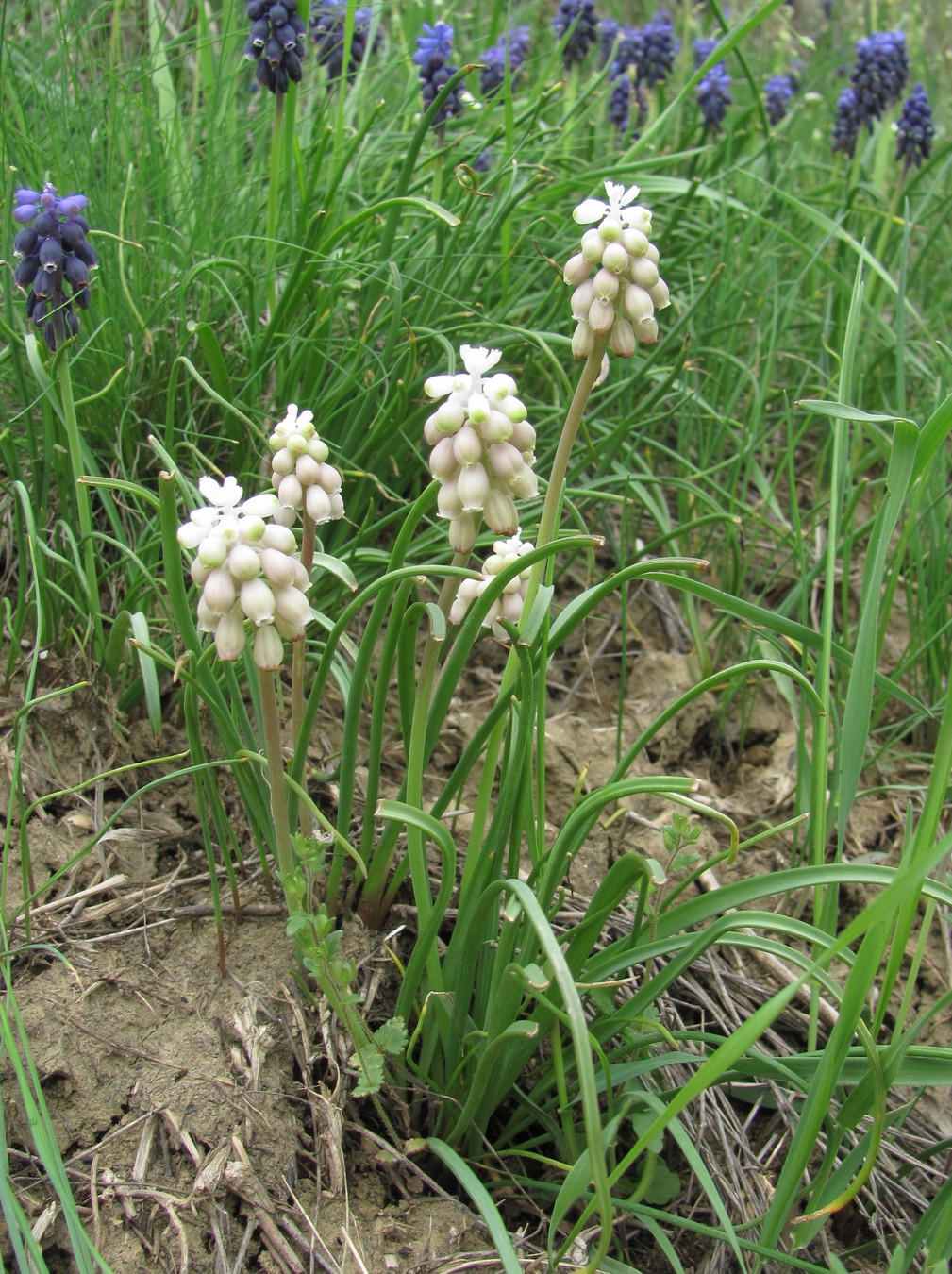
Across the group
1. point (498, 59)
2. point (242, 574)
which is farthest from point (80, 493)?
point (498, 59)

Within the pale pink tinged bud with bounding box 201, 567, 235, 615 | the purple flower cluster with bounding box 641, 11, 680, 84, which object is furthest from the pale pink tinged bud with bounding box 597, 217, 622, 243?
the purple flower cluster with bounding box 641, 11, 680, 84

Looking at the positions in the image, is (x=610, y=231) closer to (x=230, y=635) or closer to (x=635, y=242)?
(x=635, y=242)

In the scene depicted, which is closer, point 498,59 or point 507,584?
point 507,584

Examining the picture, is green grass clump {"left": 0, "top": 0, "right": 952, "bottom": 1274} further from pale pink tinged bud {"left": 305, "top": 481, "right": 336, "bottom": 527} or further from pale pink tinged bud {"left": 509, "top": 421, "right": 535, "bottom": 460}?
pale pink tinged bud {"left": 509, "top": 421, "right": 535, "bottom": 460}

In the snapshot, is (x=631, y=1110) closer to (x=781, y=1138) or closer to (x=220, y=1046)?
(x=781, y=1138)

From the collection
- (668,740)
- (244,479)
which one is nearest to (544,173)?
(244,479)

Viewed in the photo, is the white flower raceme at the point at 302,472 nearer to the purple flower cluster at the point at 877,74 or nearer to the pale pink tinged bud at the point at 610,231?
the pale pink tinged bud at the point at 610,231
